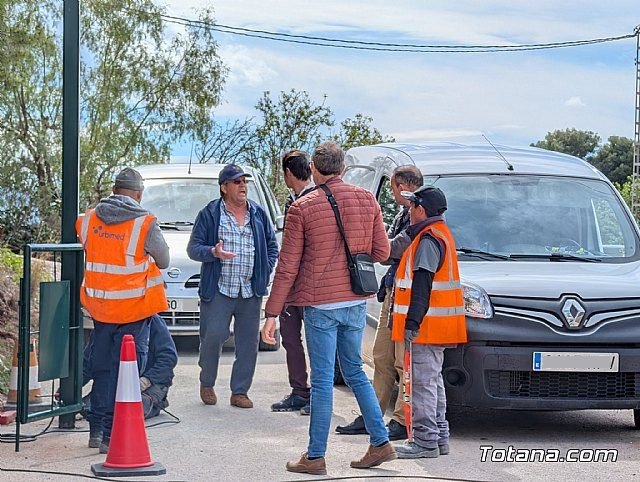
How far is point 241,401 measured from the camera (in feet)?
32.3

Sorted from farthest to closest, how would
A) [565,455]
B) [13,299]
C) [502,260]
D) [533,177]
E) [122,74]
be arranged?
[122,74]
[13,299]
[533,177]
[502,260]
[565,455]

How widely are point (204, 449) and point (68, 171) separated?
2.07 metres

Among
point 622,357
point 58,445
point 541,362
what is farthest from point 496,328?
point 58,445

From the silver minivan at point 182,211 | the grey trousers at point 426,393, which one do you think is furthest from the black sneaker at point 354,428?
the silver minivan at point 182,211

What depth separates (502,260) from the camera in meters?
9.02

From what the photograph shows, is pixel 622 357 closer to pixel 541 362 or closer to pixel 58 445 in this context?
pixel 541 362

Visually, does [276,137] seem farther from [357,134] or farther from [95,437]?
[95,437]

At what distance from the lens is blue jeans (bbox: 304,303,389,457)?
284 inches

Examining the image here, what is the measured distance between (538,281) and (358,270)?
172 centimetres

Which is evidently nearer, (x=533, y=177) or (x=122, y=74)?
(x=533, y=177)

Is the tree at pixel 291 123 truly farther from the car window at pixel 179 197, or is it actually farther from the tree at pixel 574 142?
the tree at pixel 574 142

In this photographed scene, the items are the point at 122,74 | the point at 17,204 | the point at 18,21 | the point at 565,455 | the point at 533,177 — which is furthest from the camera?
the point at 122,74

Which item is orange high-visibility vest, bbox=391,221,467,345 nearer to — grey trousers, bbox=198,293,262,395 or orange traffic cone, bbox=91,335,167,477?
orange traffic cone, bbox=91,335,167,477

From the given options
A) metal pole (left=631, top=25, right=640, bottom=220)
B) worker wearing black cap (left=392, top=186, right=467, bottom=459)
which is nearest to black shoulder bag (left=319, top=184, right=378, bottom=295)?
worker wearing black cap (left=392, top=186, right=467, bottom=459)
